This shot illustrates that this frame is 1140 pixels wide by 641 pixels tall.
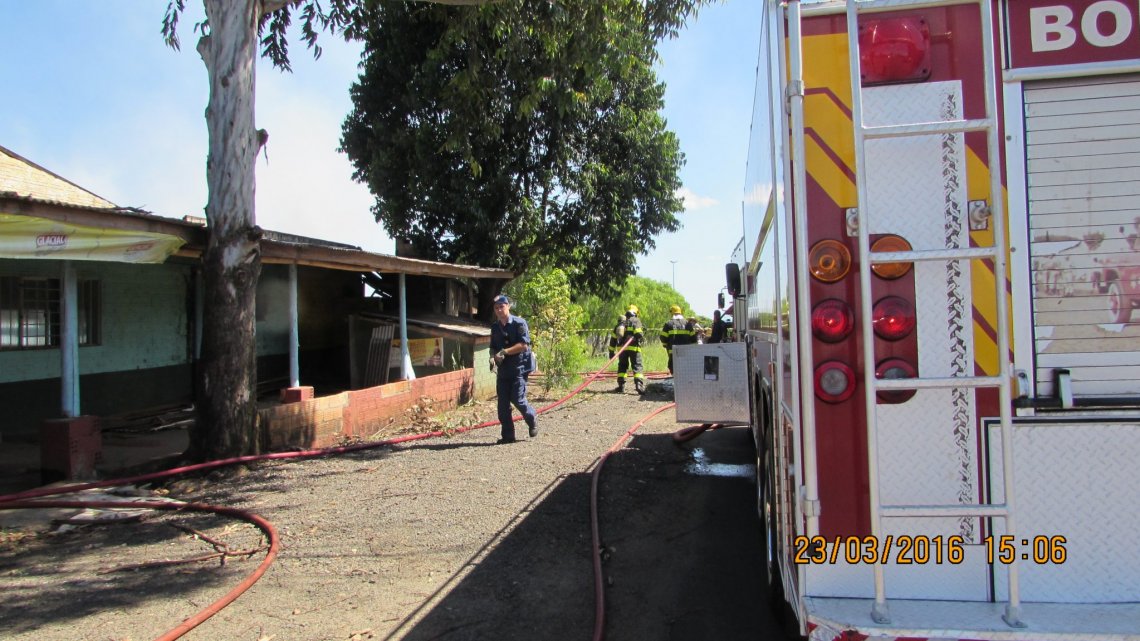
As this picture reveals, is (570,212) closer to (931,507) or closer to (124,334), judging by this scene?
(124,334)

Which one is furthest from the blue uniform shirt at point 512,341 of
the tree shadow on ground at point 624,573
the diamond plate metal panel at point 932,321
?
the diamond plate metal panel at point 932,321

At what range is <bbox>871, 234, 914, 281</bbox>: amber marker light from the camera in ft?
7.89

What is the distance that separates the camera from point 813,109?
2.46 meters

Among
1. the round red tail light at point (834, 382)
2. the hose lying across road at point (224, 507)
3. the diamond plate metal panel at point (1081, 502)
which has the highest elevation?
the round red tail light at point (834, 382)

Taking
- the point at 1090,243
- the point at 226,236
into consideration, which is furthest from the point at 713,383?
the point at 226,236

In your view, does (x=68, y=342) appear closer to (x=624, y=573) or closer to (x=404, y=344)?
(x=404, y=344)

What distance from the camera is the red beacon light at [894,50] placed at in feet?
7.98

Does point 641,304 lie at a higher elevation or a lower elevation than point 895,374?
higher

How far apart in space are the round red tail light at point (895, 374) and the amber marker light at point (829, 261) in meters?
0.34

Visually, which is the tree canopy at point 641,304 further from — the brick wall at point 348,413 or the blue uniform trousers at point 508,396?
the blue uniform trousers at point 508,396

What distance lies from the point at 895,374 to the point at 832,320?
0.27 metres

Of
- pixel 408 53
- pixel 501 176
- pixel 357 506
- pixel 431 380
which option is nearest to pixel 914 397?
pixel 357 506

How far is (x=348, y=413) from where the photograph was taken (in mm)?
9453

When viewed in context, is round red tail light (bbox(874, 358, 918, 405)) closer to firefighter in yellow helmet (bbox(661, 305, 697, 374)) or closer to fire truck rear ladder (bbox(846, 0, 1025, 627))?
fire truck rear ladder (bbox(846, 0, 1025, 627))
